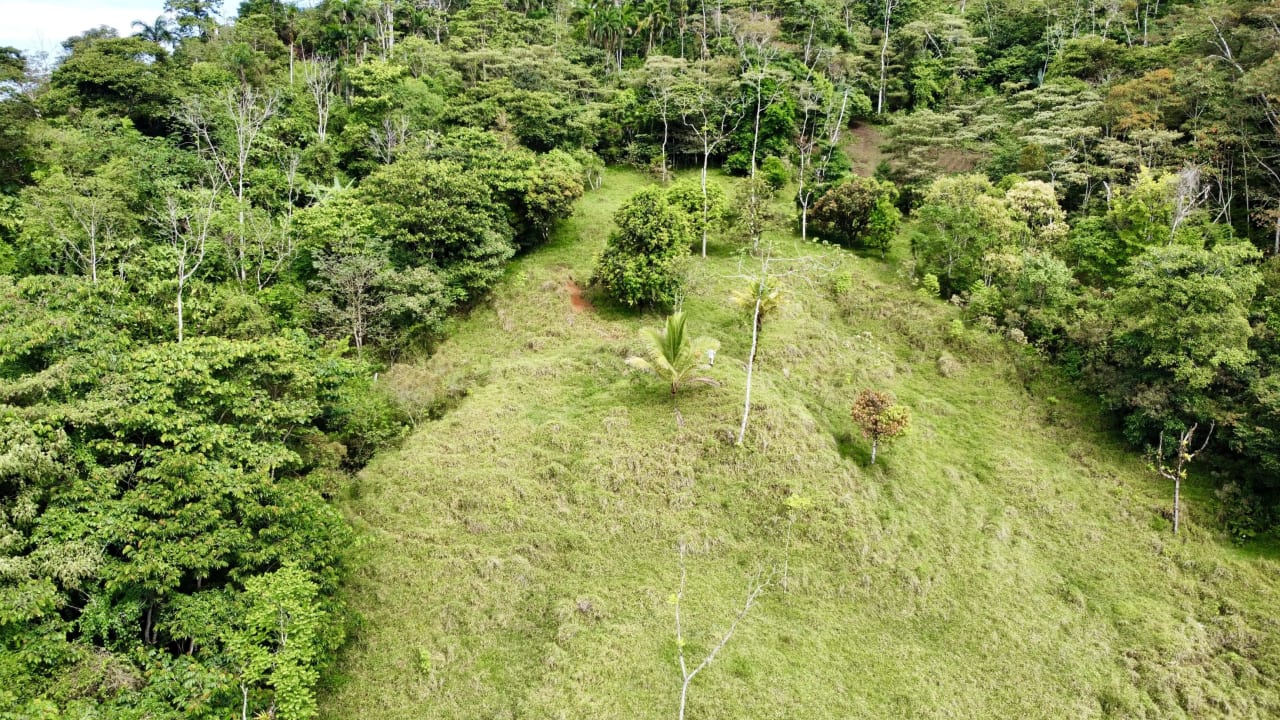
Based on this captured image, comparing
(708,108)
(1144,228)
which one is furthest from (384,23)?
(1144,228)

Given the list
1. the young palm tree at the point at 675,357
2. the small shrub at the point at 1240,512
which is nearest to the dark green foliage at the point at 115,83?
the young palm tree at the point at 675,357

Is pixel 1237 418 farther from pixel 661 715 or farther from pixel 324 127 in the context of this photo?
pixel 324 127

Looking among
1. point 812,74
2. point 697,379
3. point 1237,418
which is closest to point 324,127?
point 697,379

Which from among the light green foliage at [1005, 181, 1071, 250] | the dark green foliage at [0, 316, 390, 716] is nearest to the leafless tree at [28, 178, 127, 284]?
the dark green foliage at [0, 316, 390, 716]

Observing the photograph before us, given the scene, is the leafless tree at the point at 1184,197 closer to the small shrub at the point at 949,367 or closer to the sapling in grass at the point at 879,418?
the small shrub at the point at 949,367

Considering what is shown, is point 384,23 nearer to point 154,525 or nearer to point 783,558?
point 154,525

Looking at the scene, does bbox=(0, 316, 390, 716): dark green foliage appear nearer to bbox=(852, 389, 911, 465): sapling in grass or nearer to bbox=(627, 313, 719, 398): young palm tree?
bbox=(627, 313, 719, 398): young palm tree
